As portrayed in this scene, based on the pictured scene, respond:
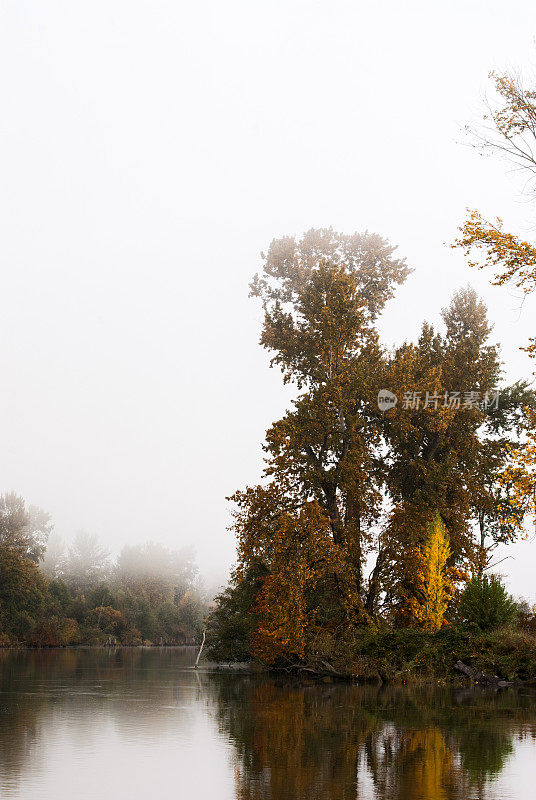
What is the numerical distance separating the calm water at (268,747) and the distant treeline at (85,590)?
6142 cm

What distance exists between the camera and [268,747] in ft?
40.8

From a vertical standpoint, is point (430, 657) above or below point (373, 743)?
below

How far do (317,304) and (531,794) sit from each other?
96.2 ft

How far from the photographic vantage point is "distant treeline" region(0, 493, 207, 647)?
266 ft

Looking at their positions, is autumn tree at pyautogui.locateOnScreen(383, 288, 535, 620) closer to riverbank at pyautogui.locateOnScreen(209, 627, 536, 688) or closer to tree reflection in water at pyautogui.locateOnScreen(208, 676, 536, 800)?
riverbank at pyautogui.locateOnScreen(209, 627, 536, 688)

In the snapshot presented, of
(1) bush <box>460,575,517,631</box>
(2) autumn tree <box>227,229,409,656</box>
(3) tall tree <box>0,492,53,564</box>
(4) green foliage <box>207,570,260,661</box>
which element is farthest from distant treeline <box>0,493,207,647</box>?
(1) bush <box>460,575,517,631</box>

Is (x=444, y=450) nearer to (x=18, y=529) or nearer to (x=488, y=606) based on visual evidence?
(x=488, y=606)

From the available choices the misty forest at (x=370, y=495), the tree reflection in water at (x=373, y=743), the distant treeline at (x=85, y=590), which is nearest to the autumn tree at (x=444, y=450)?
the misty forest at (x=370, y=495)

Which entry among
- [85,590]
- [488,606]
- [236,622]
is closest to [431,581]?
[488,606]

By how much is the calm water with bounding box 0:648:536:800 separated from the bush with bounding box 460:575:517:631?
6213 mm

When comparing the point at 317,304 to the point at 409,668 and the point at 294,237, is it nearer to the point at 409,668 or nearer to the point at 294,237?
the point at 294,237

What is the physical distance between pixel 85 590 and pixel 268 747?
110214 millimetres

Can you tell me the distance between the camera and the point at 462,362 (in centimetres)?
4044

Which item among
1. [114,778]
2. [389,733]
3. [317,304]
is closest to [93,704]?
[389,733]
